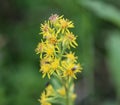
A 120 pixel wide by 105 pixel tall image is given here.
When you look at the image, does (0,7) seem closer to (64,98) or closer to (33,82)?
(33,82)

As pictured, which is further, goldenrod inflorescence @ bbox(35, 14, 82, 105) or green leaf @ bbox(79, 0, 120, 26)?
green leaf @ bbox(79, 0, 120, 26)

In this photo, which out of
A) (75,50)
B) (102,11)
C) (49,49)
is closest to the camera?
(49,49)

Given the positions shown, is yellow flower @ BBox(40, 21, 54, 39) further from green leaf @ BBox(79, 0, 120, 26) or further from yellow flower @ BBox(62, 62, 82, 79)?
green leaf @ BBox(79, 0, 120, 26)

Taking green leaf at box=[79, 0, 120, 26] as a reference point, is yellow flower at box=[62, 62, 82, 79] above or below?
below

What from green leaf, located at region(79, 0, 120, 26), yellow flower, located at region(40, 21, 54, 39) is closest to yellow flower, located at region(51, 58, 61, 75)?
yellow flower, located at region(40, 21, 54, 39)

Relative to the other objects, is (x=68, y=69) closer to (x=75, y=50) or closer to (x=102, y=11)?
(x=102, y=11)

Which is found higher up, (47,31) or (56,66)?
(47,31)

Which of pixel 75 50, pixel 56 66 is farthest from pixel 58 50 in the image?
pixel 75 50

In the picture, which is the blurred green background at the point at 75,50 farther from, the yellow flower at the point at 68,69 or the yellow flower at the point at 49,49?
the yellow flower at the point at 49,49

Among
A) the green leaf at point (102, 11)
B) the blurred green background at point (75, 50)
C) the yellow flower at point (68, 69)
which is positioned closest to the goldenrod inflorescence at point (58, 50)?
the yellow flower at point (68, 69)
